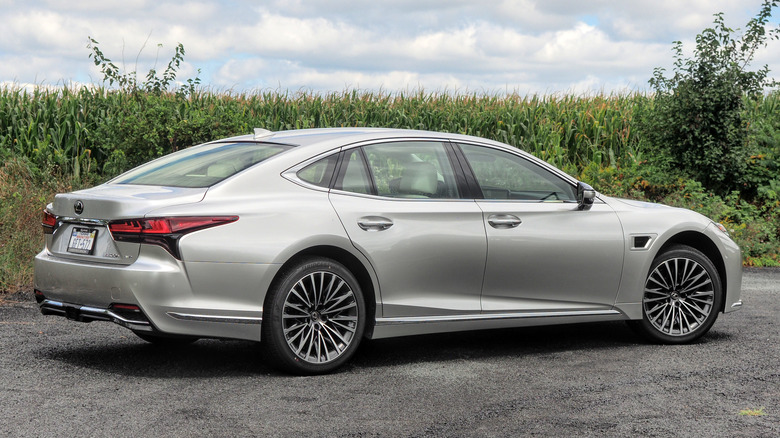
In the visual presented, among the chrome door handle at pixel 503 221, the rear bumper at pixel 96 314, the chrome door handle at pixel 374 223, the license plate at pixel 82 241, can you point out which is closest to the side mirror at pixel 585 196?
the chrome door handle at pixel 503 221

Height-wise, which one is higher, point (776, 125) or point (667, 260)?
point (776, 125)

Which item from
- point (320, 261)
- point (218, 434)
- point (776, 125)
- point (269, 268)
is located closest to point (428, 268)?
point (320, 261)

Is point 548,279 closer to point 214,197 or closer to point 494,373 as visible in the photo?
point 494,373

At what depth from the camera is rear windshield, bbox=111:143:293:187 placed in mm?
6199

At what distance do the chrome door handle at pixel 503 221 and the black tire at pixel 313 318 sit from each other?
3.79ft

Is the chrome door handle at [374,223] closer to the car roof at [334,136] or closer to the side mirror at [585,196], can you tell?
the car roof at [334,136]

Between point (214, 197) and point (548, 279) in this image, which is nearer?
point (214, 197)

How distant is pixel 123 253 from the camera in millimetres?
5699

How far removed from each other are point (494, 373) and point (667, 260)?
2.09 m

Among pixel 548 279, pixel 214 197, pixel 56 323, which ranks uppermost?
pixel 214 197

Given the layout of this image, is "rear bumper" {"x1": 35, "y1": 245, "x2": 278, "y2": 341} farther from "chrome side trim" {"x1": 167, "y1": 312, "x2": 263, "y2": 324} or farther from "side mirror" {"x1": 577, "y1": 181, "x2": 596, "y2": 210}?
"side mirror" {"x1": 577, "y1": 181, "x2": 596, "y2": 210}

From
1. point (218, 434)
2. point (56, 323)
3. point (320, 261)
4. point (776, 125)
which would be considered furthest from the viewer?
point (776, 125)

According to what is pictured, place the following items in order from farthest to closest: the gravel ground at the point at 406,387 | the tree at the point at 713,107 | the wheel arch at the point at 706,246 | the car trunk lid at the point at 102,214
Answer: the tree at the point at 713,107 → the wheel arch at the point at 706,246 → the car trunk lid at the point at 102,214 → the gravel ground at the point at 406,387

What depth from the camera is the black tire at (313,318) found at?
5916mm
